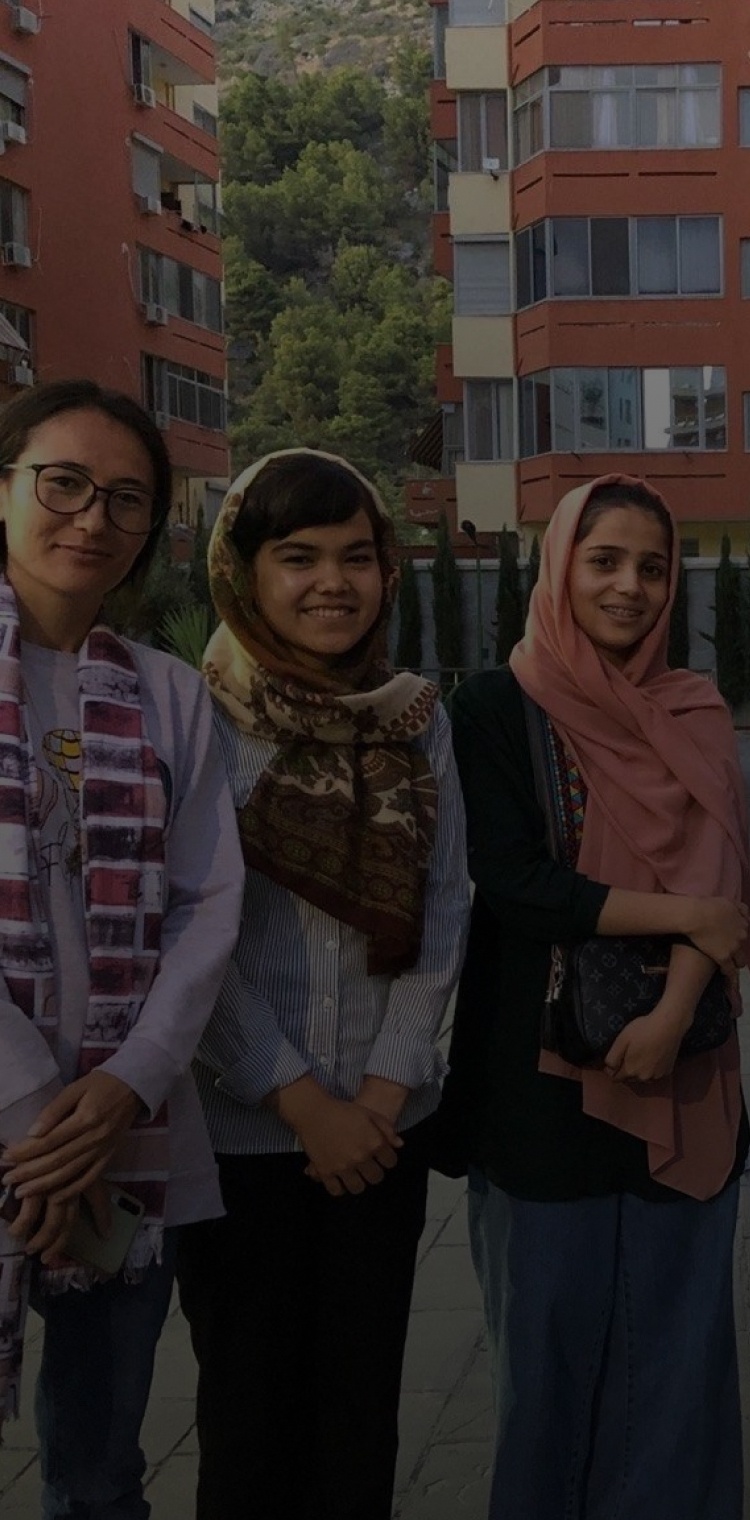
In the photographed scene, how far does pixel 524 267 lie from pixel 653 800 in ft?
118

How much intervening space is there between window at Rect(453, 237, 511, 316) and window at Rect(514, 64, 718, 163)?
2612mm

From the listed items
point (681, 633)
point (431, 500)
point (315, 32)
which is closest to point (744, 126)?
point (681, 633)

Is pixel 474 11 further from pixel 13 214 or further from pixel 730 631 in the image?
pixel 730 631

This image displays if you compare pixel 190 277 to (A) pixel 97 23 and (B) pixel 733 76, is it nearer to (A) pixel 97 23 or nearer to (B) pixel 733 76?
(A) pixel 97 23

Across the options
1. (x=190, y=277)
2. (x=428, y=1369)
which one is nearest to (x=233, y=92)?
(x=190, y=277)

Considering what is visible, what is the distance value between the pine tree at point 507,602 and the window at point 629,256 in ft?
20.5

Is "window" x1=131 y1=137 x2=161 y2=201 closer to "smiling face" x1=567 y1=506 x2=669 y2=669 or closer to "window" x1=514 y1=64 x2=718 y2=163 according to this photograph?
"window" x1=514 y1=64 x2=718 y2=163

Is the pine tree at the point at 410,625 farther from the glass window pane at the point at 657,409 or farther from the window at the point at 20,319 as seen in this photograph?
the window at the point at 20,319

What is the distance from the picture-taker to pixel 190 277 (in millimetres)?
40219

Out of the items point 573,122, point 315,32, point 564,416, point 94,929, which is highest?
point 315,32

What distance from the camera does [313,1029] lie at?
305 cm

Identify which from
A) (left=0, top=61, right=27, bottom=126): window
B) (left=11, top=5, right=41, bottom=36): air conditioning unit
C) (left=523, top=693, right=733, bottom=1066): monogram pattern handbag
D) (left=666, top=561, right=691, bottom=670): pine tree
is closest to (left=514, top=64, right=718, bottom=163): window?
(left=666, top=561, right=691, bottom=670): pine tree

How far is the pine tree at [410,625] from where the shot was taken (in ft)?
111

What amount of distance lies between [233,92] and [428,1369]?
10062 cm
